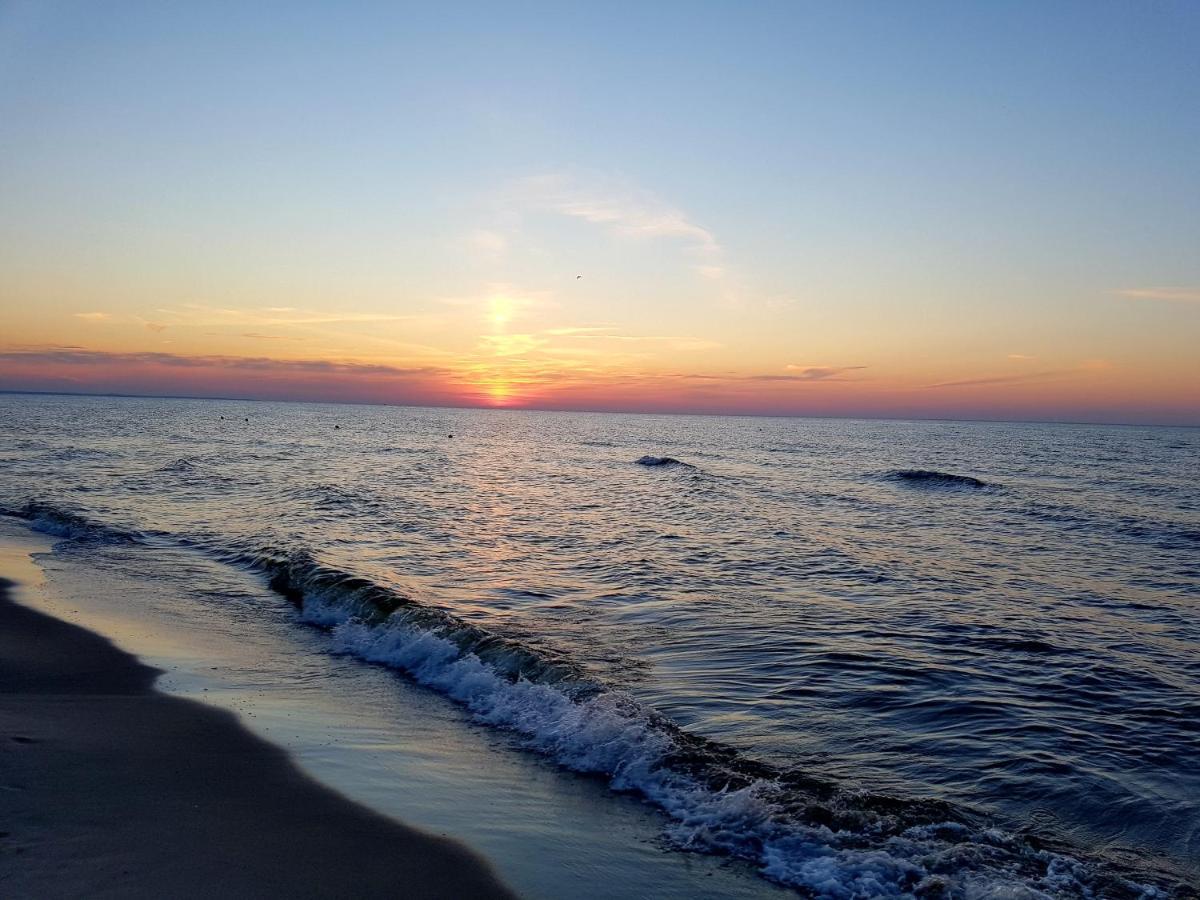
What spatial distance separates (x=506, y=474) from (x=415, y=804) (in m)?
44.5

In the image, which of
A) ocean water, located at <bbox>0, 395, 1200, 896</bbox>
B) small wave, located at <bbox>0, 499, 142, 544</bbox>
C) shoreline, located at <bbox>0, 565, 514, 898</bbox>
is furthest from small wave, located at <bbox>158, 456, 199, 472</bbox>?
shoreline, located at <bbox>0, 565, 514, 898</bbox>

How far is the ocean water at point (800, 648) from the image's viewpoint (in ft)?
24.3

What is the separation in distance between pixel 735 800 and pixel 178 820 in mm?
5112

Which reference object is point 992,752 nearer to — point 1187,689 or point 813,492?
point 1187,689

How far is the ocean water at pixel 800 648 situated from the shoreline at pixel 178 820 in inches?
95.5

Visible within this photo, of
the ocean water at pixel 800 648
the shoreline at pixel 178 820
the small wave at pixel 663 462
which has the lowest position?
the ocean water at pixel 800 648

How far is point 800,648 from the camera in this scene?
43.8ft

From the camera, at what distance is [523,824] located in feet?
24.0

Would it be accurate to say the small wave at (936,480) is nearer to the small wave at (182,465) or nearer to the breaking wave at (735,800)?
the breaking wave at (735,800)

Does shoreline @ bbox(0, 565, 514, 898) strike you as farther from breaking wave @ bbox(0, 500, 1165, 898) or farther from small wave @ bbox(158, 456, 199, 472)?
small wave @ bbox(158, 456, 199, 472)

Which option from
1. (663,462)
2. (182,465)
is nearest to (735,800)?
(182,465)

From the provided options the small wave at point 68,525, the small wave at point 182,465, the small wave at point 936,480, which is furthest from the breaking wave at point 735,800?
the small wave at point 936,480

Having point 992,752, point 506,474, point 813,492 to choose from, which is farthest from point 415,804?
point 506,474

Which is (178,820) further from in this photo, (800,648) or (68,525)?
Result: (68,525)
